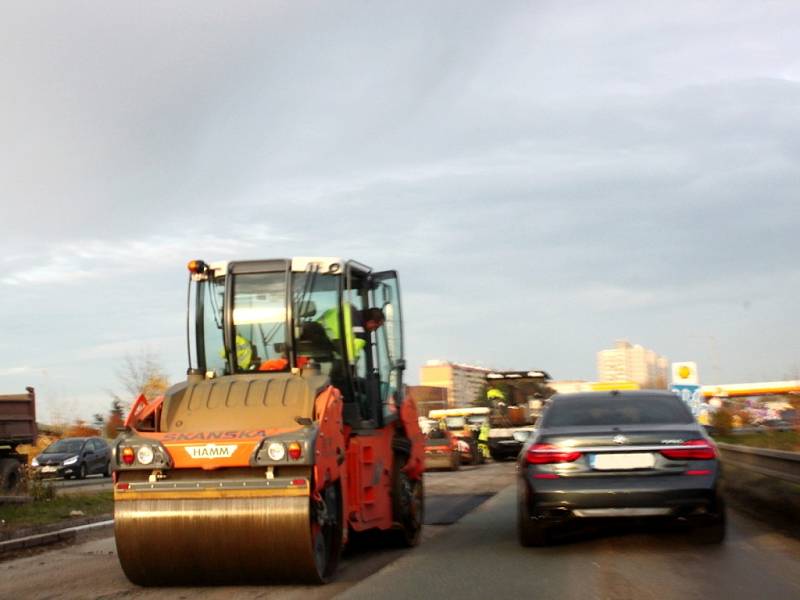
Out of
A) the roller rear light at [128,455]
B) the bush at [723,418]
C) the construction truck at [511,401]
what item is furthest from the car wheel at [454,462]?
the roller rear light at [128,455]

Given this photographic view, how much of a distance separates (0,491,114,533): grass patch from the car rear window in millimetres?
7448

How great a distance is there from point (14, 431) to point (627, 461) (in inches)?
659

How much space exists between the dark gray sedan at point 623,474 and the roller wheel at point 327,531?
6.43ft

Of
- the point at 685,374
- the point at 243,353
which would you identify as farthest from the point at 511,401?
the point at 243,353

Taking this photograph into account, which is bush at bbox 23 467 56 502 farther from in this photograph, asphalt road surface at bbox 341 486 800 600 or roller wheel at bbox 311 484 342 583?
roller wheel at bbox 311 484 342 583

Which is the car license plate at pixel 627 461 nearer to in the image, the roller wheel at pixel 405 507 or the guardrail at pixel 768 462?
the roller wheel at pixel 405 507

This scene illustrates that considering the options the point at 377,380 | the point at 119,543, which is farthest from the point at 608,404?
the point at 119,543

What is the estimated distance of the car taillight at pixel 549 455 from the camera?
979 centimetres

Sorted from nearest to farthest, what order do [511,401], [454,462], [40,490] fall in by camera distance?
1. [40,490]
2. [454,462]
3. [511,401]

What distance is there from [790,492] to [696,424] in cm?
338

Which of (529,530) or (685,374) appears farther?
(685,374)

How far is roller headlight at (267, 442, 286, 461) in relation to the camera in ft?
27.2

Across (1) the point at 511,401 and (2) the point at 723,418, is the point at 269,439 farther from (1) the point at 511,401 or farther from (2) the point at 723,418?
(1) the point at 511,401

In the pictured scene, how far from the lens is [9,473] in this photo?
72.6 ft
